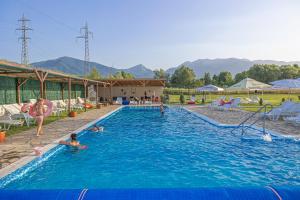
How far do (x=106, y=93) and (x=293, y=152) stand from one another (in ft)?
77.9

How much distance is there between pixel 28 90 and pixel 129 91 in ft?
44.4

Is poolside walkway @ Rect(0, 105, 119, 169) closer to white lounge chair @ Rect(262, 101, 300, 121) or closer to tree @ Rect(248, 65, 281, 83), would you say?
white lounge chair @ Rect(262, 101, 300, 121)

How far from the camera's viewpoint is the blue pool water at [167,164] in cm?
536

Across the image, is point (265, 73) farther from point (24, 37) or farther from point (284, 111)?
point (284, 111)

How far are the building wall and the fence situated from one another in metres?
4.39

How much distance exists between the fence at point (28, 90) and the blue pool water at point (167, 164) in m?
7.10

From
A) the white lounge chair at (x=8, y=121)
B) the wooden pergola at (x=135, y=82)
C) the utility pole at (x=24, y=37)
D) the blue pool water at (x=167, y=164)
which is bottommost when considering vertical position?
the blue pool water at (x=167, y=164)

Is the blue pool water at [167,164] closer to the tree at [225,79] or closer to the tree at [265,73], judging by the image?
the tree at [265,73]

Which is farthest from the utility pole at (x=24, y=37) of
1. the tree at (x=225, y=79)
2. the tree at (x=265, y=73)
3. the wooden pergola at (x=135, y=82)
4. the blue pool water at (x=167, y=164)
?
the tree at (x=265, y=73)

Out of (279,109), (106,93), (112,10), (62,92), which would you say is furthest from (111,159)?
(106,93)

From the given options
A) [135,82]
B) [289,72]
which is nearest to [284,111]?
[135,82]

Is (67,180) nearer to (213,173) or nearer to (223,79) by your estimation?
(213,173)

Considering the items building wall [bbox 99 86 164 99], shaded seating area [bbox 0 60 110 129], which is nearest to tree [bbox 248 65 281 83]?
building wall [bbox 99 86 164 99]

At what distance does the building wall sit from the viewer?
29.4 m
